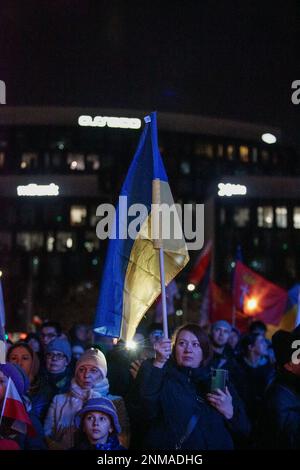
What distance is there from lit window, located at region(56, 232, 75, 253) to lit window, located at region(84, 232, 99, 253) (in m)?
1.18

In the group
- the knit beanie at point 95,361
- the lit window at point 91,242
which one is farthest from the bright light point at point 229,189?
the lit window at point 91,242

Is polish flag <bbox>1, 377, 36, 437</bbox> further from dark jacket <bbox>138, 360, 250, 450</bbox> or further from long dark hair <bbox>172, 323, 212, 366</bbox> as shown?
long dark hair <bbox>172, 323, 212, 366</bbox>

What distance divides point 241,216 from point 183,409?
62916 millimetres

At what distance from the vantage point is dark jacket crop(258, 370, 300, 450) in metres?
5.01

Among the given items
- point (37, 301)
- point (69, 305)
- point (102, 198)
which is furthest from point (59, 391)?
point (102, 198)

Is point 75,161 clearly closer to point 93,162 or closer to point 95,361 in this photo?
point 93,162

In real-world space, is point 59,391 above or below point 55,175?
below

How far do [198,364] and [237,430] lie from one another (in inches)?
21.3

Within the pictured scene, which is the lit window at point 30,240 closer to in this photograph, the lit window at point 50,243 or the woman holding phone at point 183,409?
the lit window at point 50,243

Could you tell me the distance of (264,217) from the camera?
225 ft

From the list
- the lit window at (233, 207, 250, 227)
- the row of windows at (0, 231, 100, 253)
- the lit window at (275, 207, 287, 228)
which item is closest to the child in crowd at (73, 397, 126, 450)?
the row of windows at (0, 231, 100, 253)

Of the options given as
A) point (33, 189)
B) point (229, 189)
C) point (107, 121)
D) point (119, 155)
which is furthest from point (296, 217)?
point (33, 189)

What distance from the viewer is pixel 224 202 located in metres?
67.4
